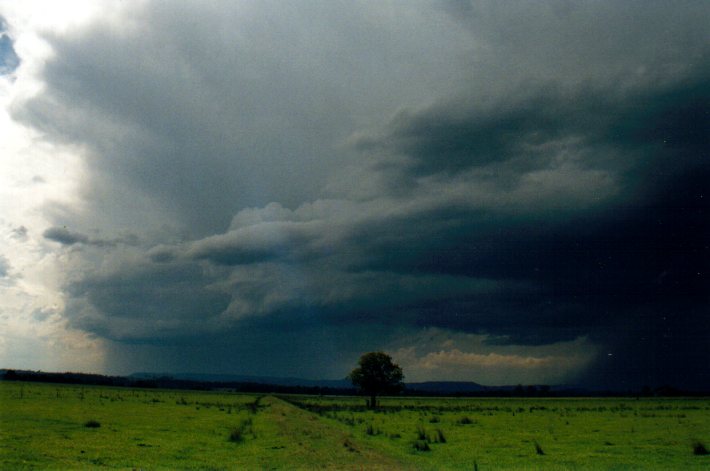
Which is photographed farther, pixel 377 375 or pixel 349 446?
pixel 377 375

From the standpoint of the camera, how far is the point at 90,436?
31.0 metres

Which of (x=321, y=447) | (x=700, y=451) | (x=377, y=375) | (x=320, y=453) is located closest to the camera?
(x=320, y=453)

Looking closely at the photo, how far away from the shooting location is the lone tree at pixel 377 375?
300 ft

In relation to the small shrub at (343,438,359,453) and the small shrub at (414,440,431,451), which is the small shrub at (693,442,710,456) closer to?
the small shrub at (414,440,431,451)

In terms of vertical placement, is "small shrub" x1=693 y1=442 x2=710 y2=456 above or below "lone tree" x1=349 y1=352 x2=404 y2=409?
below

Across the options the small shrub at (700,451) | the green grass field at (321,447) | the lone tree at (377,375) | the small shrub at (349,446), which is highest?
the lone tree at (377,375)

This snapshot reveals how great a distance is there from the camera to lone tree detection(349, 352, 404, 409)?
300 ft

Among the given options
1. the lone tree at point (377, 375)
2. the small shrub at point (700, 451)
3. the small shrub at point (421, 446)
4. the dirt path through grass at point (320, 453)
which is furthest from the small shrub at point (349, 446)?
the lone tree at point (377, 375)

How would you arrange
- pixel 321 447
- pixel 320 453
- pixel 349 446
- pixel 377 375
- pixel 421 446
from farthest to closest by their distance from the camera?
pixel 377 375 < pixel 421 446 < pixel 321 447 < pixel 349 446 < pixel 320 453

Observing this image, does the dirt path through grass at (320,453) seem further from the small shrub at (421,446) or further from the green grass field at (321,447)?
the small shrub at (421,446)

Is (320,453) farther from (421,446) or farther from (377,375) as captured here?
(377,375)

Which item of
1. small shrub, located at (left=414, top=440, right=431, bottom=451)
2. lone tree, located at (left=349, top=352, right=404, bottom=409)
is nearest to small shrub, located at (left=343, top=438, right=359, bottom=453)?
small shrub, located at (left=414, top=440, right=431, bottom=451)

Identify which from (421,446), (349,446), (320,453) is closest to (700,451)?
(421,446)

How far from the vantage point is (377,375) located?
92.1 meters
